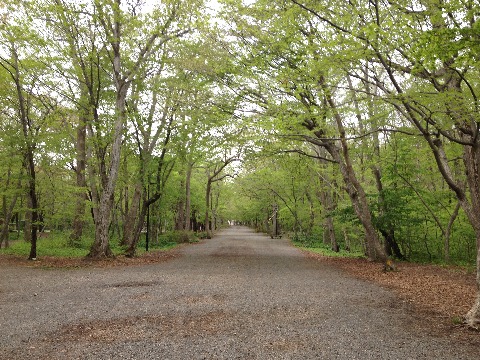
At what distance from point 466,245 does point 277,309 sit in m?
14.8

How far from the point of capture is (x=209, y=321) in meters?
5.61

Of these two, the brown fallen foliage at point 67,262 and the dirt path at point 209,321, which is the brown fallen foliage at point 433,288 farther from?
the brown fallen foliage at point 67,262

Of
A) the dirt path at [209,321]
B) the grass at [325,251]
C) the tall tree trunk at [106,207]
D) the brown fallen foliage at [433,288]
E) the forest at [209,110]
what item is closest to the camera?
the dirt path at [209,321]

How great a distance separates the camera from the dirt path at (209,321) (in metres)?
4.30

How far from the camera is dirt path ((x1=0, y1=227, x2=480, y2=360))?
4305 mm

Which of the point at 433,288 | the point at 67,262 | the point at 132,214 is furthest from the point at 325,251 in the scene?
the point at 67,262

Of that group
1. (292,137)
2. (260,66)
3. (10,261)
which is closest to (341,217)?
(292,137)

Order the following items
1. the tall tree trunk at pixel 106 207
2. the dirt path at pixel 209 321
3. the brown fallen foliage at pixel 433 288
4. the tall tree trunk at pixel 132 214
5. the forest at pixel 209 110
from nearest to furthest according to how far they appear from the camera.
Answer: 1. the dirt path at pixel 209 321
2. the brown fallen foliage at pixel 433 288
3. the forest at pixel 209 110
4. the tall tree trunk at pixel 106 207
5. the tall tree trunk at pixel 132 214

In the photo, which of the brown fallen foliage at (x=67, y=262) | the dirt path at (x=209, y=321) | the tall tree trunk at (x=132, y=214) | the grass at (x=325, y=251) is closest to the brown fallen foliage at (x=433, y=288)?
the dirt path at (x=209, y=321)

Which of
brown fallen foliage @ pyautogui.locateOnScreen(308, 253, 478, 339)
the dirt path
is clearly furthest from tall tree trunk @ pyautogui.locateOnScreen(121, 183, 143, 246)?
brown fallen foliage @ pyautogui.locateOnScreen(308, 253, 478, 339)

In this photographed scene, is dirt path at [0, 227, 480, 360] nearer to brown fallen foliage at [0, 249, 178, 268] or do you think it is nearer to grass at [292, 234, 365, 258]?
brown fallen foliage at [0, 249, 178, 268]

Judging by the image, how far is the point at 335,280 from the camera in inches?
402

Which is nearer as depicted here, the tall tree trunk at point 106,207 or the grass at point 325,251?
the tall tree trunk at point 106,207

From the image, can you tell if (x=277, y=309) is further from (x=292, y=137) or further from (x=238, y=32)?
(x=238, y=32)
